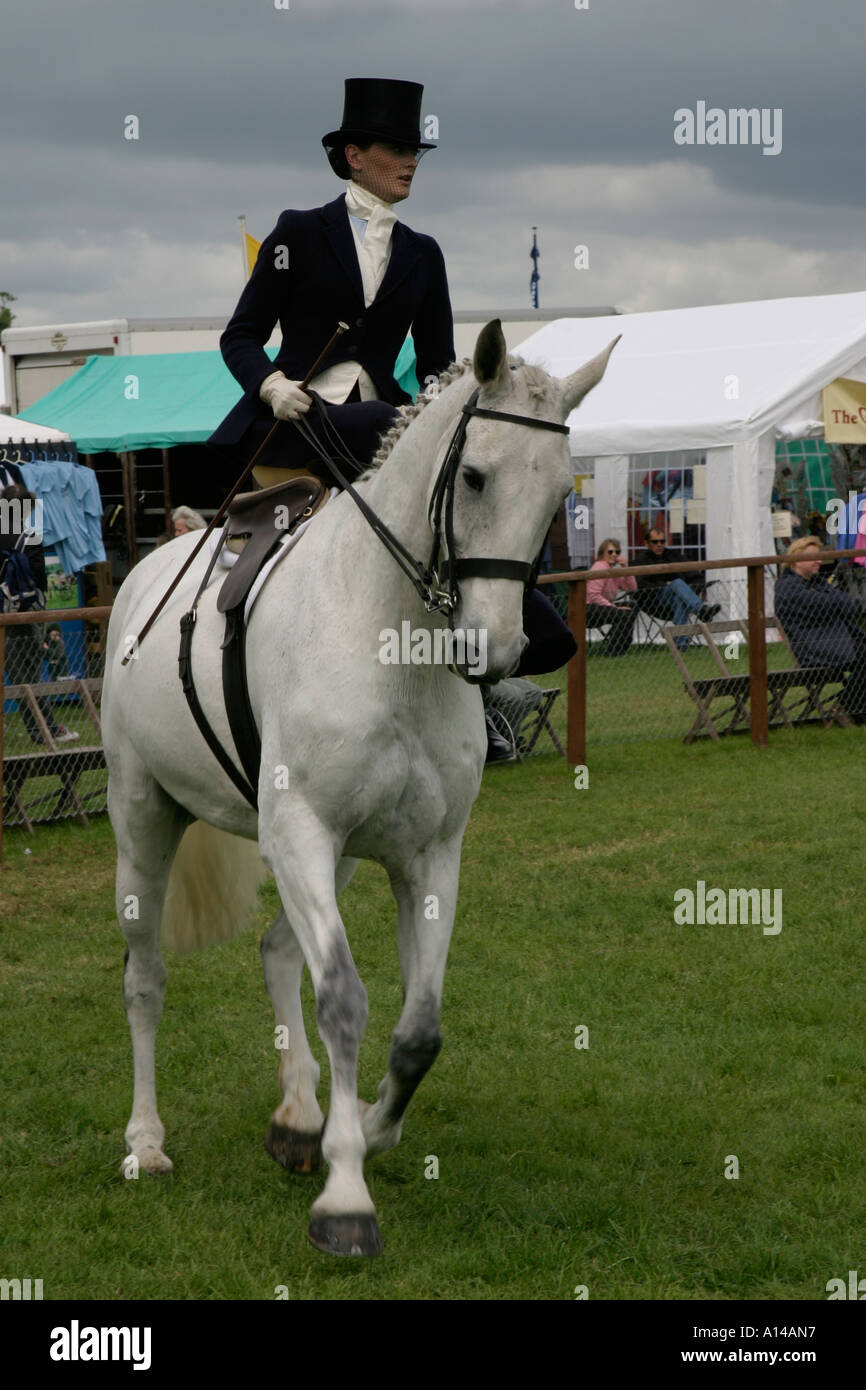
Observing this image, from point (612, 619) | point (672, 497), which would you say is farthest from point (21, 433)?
point (672, 497)

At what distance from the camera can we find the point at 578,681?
12547 millimetres

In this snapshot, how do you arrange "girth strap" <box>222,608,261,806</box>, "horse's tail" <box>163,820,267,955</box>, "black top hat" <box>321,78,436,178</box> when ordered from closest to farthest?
"girth strap" <box>222,608,261,806</box>
"black top hat" <box>321,78,436,178</box>
"horse's tail" <box>163,820,267,955</box>

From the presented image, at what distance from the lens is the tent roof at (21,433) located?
17484 millimetres

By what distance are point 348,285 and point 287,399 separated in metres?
0.53

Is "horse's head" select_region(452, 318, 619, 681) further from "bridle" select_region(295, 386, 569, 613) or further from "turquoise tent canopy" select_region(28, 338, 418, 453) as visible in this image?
"turquoise tent canopy" select_region(28, 338, 418, 453)

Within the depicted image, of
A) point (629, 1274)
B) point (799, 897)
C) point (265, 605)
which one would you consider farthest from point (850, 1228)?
point (799, 897)

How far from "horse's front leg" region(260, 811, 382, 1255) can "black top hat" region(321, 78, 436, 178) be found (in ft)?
7.27

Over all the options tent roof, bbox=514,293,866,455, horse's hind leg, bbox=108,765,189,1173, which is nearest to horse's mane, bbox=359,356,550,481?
horse's hind leg, bbox=108,765,189,1173

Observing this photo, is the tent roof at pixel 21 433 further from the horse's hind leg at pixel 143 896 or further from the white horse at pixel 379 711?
the white horse at pixel 379 711

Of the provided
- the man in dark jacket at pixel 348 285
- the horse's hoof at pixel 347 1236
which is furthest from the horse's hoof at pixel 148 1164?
the man in dark jacket at pixel 348 285

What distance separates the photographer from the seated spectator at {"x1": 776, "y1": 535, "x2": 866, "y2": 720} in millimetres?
14336

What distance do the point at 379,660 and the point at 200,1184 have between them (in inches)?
75.5

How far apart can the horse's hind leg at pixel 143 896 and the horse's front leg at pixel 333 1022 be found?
4.30ft
